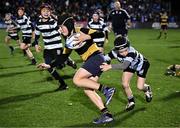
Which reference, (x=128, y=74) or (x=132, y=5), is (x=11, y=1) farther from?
(x=128, y=74)

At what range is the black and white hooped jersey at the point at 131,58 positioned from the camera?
27.8 ft

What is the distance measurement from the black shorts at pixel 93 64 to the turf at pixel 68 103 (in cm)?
108

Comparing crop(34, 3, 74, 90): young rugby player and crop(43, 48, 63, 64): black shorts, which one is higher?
crop(34, 3, 74, 90): young rugby player

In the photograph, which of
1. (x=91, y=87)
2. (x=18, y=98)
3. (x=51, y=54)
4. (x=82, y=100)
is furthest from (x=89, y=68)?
(x=51, y=54)

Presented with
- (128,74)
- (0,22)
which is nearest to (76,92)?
(128,74)

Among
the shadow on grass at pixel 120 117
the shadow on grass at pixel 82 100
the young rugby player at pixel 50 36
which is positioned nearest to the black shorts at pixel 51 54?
the young rugby player at pixel 50 36

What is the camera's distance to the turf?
8.05 meters

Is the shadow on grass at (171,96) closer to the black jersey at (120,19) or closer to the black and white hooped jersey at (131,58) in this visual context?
the black and white hooped jersey at (131,58)

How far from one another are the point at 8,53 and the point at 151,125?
1300 centimetres

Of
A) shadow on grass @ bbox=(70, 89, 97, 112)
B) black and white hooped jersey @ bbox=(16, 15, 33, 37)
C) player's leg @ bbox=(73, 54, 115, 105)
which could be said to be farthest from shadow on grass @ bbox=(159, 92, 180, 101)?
black and white hooped jersey @ bbox=(16, 15, 33, 37)

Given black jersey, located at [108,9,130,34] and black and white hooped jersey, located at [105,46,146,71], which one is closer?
black and white hooped jersey, located at [105,46,146,71]

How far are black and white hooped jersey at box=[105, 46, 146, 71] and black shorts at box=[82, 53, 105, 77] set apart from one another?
1.29ft

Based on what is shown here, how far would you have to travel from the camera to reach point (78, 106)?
30.5 ft

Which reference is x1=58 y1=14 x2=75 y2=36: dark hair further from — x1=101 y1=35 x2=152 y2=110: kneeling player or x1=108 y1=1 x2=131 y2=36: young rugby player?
x1=108 y1=1 x2=131 y2=36: young rugby player
